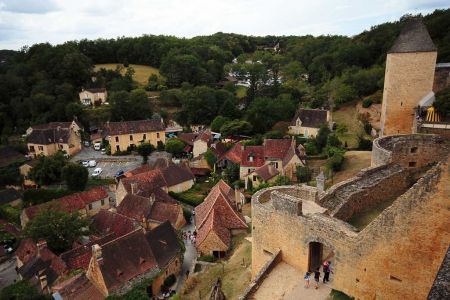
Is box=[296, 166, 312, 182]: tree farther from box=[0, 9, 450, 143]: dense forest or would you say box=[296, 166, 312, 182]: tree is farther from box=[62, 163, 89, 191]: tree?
box=[62, 163, 89, 191]: tree

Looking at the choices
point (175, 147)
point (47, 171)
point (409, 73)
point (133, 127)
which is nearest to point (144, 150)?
point (175, 147)

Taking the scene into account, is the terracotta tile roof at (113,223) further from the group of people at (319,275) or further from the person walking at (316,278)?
the person walking at (316,278)

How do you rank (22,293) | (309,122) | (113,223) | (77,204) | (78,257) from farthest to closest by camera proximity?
(309,122) < (77,204) < (113,223) < (78,257) < (22,293)

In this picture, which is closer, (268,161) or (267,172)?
(267,172)

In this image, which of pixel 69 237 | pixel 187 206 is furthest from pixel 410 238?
pixel 187 206

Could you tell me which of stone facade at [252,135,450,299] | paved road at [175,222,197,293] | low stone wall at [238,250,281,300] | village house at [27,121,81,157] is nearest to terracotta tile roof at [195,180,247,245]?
paved road at [175,222,197,293]

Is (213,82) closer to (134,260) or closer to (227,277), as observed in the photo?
(134,260)

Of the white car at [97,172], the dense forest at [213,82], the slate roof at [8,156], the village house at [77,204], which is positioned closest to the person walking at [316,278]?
the village house at [77,204]
